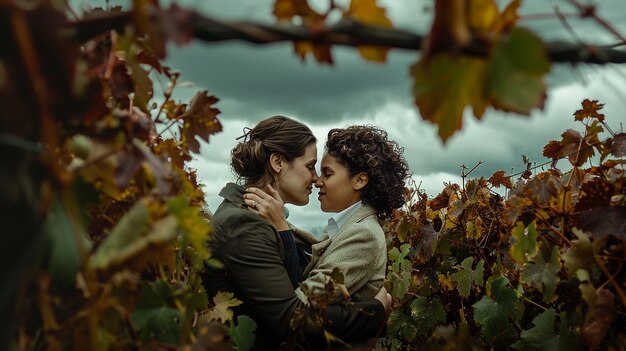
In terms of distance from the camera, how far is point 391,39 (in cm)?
98

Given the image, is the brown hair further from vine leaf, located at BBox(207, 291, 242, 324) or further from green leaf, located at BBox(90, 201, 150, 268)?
green leaf, located at BBox(90, 201, 150, 268)

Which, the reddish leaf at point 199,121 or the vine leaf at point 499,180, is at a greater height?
the reddish leaf at point 199,121

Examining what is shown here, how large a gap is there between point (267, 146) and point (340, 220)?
690 mm

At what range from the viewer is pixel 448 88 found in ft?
3.18

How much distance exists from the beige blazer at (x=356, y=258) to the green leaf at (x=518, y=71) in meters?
2.28

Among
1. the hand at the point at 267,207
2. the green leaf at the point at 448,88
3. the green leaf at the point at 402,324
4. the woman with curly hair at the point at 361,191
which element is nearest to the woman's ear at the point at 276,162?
the hand at the point at 267,207

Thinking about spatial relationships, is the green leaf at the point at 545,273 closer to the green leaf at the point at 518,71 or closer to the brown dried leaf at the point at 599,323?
the brown dried leaf at the point at 599,323

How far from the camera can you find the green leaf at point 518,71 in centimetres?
92

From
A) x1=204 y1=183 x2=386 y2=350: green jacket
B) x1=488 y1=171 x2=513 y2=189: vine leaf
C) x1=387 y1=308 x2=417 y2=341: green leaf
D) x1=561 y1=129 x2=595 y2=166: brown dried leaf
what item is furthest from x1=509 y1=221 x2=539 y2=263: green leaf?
x1=387 y1=308 x2=417 y2=341: green leaf

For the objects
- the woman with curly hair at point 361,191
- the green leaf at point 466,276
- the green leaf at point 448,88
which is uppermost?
the green leaf at point 448,88

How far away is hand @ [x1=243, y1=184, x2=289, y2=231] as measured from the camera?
3164mm

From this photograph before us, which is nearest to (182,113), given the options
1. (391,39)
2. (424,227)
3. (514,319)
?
(391,39)

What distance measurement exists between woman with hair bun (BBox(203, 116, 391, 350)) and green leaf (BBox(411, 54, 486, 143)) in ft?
5.03

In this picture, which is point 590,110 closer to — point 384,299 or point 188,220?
point 384,299
